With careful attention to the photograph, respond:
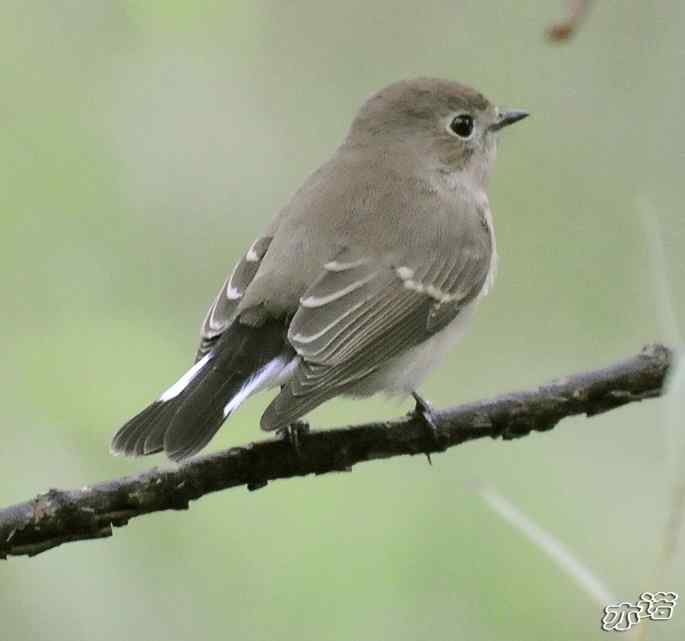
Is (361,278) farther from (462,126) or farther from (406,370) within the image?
(462,126)

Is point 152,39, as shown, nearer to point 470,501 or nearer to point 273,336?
point 273,336

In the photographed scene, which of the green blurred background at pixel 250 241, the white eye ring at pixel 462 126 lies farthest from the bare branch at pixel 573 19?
the white eye ring at pixel 462 126

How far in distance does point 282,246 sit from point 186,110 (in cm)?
128

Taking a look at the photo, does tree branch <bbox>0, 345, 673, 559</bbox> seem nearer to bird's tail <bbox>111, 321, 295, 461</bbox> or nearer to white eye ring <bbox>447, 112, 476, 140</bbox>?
bird's tail <bbox>111, 321, 295, 461</bbox>

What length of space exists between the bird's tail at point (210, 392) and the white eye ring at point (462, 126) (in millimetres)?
1336

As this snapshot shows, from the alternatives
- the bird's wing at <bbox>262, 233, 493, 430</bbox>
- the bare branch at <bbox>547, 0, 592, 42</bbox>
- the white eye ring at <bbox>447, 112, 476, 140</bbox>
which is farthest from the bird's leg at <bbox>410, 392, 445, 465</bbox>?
the white eye ring at <bbox>447, 112, 476, 140</bbox>

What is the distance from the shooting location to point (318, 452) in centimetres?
287

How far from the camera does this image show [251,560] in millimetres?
3322

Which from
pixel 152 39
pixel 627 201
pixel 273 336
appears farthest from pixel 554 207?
pixel 273 336

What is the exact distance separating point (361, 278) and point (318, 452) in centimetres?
91

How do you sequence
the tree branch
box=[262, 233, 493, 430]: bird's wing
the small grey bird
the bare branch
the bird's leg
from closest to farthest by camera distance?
1. the bare branch
2. the tree branch
3. the bird's leg
4. the small grey bird
5. box=[262, 233, 493, 430]: bird's wing

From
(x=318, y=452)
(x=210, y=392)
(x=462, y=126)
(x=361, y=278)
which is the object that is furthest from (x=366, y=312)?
(x=462, y=126)

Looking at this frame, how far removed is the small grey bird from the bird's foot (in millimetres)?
32

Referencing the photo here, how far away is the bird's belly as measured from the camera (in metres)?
3.54
